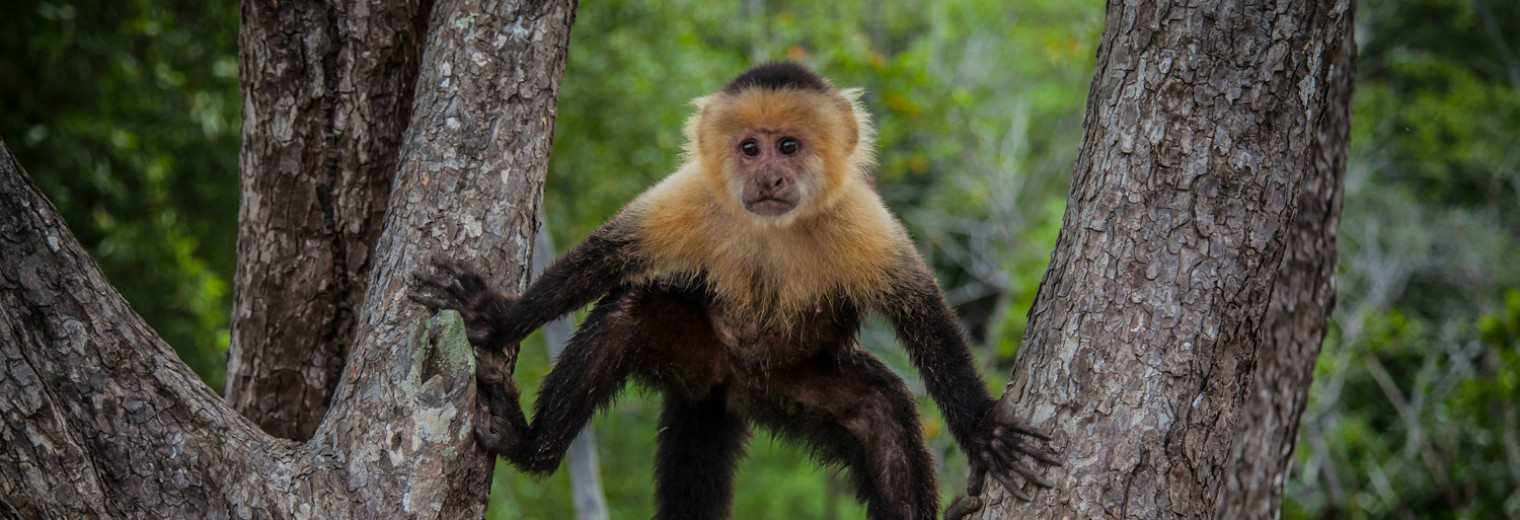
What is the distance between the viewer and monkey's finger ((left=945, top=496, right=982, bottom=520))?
3.24 meters

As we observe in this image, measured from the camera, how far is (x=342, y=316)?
165 inches

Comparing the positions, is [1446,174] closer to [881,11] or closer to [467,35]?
[881,11]

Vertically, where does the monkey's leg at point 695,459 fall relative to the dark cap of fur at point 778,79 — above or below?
below

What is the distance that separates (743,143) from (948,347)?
99 centimetres

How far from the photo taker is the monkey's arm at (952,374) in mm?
3117

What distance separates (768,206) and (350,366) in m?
1.42

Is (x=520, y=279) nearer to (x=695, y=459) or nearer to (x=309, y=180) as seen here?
(x=309, y=180)

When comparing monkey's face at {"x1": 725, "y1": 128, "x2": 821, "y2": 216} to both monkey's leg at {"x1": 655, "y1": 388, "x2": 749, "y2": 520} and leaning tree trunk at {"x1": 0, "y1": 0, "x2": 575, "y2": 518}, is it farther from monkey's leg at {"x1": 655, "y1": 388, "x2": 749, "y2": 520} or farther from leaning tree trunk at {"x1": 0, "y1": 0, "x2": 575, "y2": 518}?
monkey's leg at {"x1": 655, "y1": 388, "x2": 749, "y2": 520}

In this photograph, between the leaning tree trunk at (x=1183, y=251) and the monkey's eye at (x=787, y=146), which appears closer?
the leaning tree trunk at (x=1183, y=251)

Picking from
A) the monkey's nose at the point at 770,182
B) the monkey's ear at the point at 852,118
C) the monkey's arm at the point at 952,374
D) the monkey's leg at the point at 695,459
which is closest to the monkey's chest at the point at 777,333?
the monkey's arm at the point at 952,374

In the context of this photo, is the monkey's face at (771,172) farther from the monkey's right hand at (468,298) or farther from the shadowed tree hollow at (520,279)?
the monkey's right hand at (468,298)

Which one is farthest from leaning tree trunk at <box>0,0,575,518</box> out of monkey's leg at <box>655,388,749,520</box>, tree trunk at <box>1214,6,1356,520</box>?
tree trunk at <box>1214,6,1356,520</box>

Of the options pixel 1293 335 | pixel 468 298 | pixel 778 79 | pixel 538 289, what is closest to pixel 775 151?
pixel 778 79

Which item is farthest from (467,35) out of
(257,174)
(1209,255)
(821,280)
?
(1209,255)
